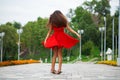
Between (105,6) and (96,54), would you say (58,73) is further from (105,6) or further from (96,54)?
(105,6)

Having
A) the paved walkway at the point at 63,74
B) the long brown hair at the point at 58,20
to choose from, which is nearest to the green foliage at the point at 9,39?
the paved walkway at the point at 63,74

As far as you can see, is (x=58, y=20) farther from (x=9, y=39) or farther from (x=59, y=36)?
(x=9, y=39)

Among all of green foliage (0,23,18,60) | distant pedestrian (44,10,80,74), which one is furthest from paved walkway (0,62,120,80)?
green foliage (0,23,18,60)

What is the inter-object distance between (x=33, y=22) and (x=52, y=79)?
2733 inches

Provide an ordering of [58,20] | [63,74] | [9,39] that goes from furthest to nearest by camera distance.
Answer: [9,39] → [63,74] → [58,20]

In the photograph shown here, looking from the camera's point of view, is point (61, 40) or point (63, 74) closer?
point (61, 40)

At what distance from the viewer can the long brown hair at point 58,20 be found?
333 inches

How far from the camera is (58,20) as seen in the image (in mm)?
8477

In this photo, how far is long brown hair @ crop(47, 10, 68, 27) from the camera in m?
8.45

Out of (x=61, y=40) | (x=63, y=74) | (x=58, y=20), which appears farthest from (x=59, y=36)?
(x=63, y=74)

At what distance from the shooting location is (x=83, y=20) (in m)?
73.4

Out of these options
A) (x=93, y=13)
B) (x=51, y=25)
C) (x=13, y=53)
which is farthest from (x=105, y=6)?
(x=51, y=25)

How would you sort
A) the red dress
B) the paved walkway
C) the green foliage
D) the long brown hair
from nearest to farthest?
the paved walkway → the long brown hair → the red dress → the green foliage

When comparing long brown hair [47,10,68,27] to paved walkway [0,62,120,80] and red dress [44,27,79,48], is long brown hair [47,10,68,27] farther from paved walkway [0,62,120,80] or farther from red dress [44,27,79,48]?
paved walkway [0,62,120,80]
